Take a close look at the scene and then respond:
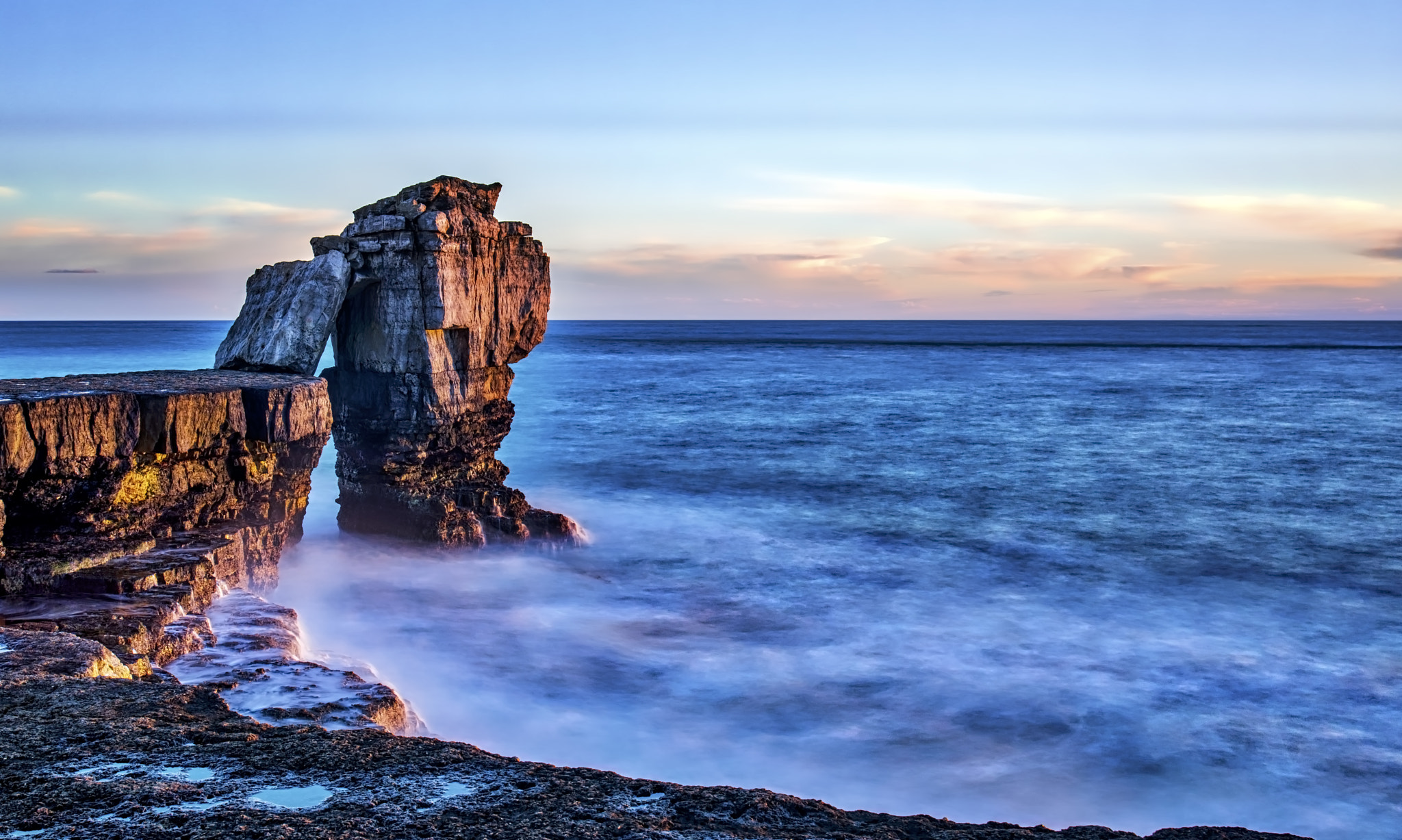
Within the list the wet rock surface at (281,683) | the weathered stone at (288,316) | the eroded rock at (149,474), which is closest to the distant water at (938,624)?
the eroded rock at (149,474)

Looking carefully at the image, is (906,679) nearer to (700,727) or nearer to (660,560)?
(700,727)

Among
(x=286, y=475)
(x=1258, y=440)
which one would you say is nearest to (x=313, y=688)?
(x=286, y=475)

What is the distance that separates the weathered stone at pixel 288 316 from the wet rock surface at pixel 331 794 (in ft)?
27.0

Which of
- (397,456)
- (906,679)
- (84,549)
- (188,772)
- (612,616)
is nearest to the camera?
(188,772)

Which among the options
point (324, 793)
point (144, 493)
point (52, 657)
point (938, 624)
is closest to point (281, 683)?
point (52, 657)

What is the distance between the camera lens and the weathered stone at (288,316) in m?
12.4

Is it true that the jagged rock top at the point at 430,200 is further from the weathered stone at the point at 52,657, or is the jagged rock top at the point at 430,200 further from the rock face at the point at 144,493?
the weathered stone at the point at 52,657

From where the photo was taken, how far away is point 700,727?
9602 millimetres

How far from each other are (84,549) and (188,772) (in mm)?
5393

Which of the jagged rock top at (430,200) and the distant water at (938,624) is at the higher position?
the jagged rock top at (430,200)

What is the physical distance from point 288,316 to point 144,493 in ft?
12.9

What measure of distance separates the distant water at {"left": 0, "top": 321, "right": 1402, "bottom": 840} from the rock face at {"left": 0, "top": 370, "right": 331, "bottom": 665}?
1894mm

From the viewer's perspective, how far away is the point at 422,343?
568 inches

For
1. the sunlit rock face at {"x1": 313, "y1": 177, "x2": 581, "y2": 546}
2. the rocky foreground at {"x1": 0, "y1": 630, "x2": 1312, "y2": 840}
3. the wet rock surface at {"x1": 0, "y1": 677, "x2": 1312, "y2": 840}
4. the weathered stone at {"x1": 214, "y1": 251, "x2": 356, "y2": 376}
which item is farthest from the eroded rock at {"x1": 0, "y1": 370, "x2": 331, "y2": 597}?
the wet rock surface at {"x1": 0, "y1": 677, "x2": 1312, "y2": 840}
